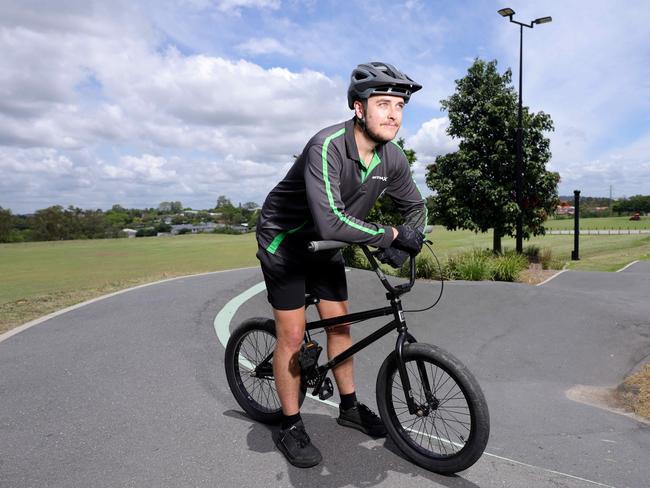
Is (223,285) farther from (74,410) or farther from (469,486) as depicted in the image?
(469,486)

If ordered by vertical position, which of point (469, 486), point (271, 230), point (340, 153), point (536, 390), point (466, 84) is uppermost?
point (466, 84)

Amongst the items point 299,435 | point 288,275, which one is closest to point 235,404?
point 299,435

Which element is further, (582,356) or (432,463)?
(582,356)

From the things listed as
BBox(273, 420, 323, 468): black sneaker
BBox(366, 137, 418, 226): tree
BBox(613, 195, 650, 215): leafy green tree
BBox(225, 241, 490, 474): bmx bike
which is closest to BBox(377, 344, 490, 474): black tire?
BBox(225, 241, 490, 474): bmx bike

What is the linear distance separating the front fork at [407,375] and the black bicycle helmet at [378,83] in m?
1.20

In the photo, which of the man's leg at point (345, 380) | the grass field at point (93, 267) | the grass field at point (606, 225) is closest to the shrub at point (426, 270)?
the grass field at point (93, 267)

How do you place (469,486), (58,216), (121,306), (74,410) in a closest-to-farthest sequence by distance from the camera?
(469,486) < (74,410) < (121,306) < (58,216)

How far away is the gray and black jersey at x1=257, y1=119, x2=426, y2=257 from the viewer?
2547mm

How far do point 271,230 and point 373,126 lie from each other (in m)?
0.87

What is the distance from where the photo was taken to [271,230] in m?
2.96

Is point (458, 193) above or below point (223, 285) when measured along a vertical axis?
Result: above

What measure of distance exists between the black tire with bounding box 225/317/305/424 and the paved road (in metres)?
0.13

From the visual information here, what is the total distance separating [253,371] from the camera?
373 centimetres

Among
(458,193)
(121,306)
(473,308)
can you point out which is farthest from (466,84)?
(121,306)
